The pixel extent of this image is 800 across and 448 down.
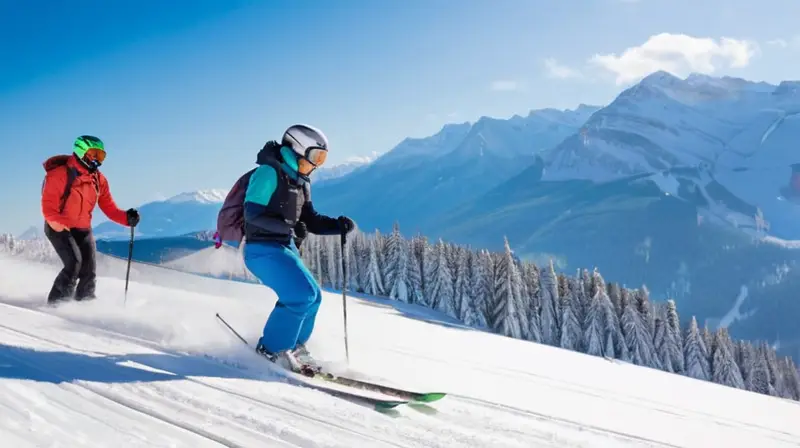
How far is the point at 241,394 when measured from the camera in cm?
433

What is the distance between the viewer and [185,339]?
21.1 feet

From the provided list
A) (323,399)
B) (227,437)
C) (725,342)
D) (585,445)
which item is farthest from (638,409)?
(725,342)

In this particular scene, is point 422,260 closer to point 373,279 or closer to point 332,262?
point 373,279

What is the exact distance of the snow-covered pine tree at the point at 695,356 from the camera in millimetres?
46500

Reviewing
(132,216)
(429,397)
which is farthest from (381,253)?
(429,397)

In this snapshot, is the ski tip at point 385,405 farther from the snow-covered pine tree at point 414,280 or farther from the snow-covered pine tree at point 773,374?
the snow-covered pine tree at point 773,374

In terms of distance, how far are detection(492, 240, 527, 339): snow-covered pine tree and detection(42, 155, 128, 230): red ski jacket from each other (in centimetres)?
3948

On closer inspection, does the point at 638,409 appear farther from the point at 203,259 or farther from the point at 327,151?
the point at 203,259

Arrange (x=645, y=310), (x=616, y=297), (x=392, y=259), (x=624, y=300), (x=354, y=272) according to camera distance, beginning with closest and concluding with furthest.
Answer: (x=624, y=300), (x=645, y=310), (x=616, y=297), (x=392, y=259), (x=354, y=272)

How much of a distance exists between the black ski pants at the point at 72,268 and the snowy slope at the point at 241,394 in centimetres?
40

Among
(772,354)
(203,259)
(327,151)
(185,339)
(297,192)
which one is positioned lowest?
(772,354)

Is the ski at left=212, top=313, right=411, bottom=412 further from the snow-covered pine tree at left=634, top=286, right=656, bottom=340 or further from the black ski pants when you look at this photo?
the snow-covered pine tree at left=634, top=286, right=656, bottom=340

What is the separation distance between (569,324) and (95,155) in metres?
45.6

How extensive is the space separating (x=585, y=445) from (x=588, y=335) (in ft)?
153
